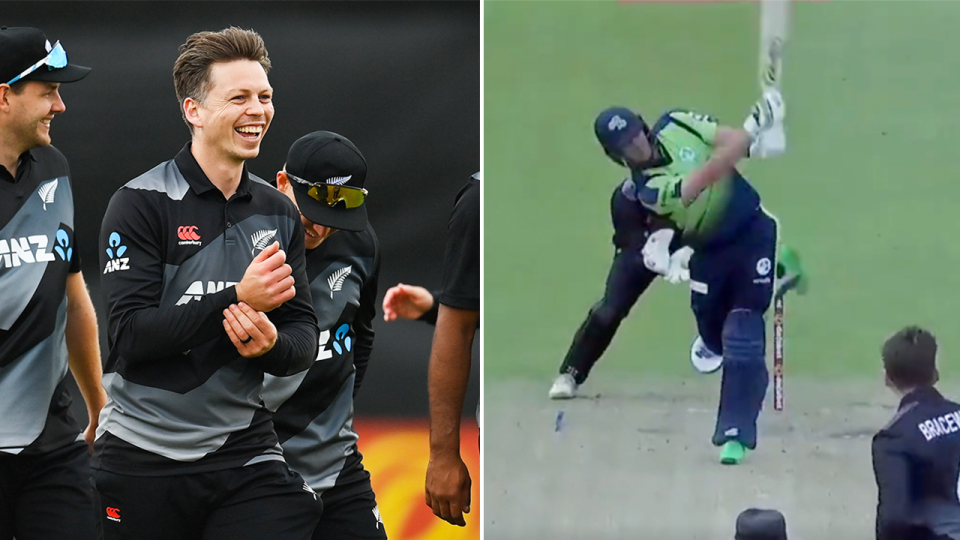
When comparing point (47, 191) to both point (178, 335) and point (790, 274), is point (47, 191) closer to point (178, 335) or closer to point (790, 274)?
point (178, 335)

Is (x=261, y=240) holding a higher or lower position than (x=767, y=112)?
lower

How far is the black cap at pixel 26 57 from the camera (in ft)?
8.61

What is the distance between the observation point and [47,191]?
2.73 meters

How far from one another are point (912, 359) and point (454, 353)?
1592mm

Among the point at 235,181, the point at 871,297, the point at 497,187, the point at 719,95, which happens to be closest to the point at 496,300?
the point at 497,187

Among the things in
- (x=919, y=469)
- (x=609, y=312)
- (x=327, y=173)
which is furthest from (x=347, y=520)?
(x=919, y=469)

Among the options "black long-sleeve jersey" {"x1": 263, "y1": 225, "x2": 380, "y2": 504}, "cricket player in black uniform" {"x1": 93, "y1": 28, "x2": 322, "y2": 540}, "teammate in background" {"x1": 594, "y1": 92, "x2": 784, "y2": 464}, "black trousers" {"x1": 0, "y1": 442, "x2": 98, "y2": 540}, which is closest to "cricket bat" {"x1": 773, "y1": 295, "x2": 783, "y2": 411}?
"teammate in background" {"x1": 594, "y1": 92, "x2": 784, "y2": 464}

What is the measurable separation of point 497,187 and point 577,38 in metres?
0.55

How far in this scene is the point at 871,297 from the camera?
357 cm

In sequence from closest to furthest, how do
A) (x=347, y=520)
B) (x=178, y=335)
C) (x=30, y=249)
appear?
1. (x=178, y=335)
2. (x=30, y=249)
3. (x=347, y=520)

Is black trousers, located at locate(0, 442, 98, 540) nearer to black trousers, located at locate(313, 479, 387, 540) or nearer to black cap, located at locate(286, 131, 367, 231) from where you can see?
black trousers, located at locate(313, 479, 387, 540)

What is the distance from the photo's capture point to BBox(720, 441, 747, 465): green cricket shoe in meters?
3.61

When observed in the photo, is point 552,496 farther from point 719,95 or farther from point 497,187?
point 719,95

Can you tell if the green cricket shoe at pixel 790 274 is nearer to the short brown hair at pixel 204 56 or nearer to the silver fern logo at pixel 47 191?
the short brown hair at pixel 204 56
